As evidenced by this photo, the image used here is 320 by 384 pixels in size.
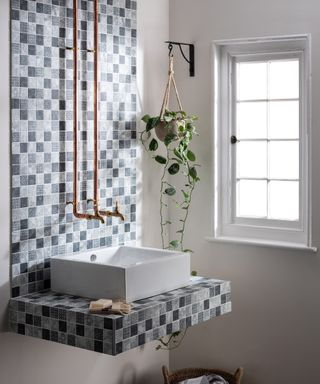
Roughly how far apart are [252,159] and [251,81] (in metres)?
0.45

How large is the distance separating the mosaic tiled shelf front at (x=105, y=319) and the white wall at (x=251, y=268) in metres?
0.56

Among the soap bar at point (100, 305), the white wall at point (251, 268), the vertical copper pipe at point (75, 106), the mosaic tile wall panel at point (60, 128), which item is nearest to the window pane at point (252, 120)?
the white wall at point (251, 268)

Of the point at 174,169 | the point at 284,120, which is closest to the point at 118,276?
the point at 174,169

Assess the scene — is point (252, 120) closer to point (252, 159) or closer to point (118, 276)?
point (252, 159)

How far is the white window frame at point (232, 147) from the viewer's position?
396 centimetres

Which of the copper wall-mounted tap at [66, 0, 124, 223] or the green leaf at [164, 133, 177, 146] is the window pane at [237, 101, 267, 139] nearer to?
the green leaf at [164, 133, 177, 146]

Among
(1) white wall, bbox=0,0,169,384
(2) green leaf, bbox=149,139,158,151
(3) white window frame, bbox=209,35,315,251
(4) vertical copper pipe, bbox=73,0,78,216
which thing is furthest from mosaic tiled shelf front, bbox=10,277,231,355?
(2) green leaf, bbox=149,139,158,151

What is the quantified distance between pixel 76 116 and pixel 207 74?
38.5 inches

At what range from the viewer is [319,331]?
3943 mm

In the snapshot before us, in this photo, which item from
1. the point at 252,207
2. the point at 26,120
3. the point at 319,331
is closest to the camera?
the point at 26,120

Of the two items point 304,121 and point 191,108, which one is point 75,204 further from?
point 304,121

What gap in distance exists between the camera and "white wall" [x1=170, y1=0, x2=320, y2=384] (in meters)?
3.94

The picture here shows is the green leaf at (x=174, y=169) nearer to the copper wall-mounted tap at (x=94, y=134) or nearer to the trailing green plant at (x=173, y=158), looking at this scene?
the trailing green plant at (x=173, y=158)

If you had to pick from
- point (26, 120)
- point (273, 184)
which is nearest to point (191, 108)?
point (273, 184)
